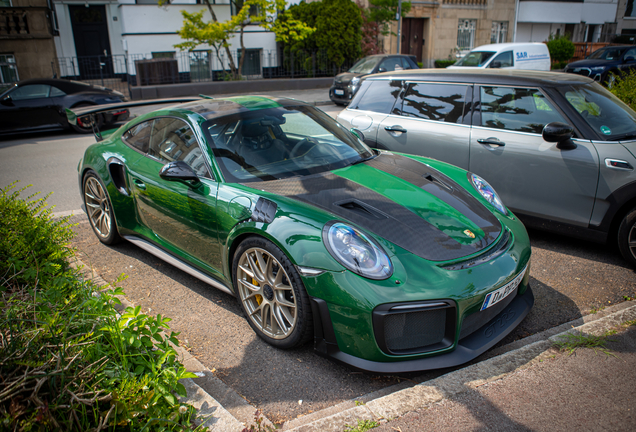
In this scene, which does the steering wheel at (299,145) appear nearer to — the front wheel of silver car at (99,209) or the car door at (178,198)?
the car door at (178,198)

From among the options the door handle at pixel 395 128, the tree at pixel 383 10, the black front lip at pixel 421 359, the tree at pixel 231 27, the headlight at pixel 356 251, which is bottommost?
the black front lip at pixel 421 359

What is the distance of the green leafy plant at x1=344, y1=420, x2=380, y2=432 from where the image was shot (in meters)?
2.19

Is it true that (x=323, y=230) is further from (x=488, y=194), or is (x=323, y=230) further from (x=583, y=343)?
(x=583, y=343)

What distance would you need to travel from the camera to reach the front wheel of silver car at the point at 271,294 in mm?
2711

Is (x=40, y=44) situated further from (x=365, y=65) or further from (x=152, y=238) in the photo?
(x=152, y=238)

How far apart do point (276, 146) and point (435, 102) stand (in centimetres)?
233


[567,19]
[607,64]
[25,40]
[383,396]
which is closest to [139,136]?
[383,396]

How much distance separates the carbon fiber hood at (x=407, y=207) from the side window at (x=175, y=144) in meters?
0.64

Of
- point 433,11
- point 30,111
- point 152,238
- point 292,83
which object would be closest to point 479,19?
point 433,11

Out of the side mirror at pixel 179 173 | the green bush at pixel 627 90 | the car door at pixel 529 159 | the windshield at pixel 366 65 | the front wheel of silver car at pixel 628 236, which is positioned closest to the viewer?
the side mirror at pixel 179 173

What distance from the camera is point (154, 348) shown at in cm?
266

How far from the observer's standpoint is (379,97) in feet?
18.9

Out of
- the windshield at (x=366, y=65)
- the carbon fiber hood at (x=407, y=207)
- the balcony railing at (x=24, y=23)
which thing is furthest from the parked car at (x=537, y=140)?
the balcony railing at (x=24, y=23)

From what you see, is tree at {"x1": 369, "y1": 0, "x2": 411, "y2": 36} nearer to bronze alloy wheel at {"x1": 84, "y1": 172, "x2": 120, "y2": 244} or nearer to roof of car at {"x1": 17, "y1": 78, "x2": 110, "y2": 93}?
roof of car at {"x1": 17, "y1": 78, "x2": 110, "y2": 93}
